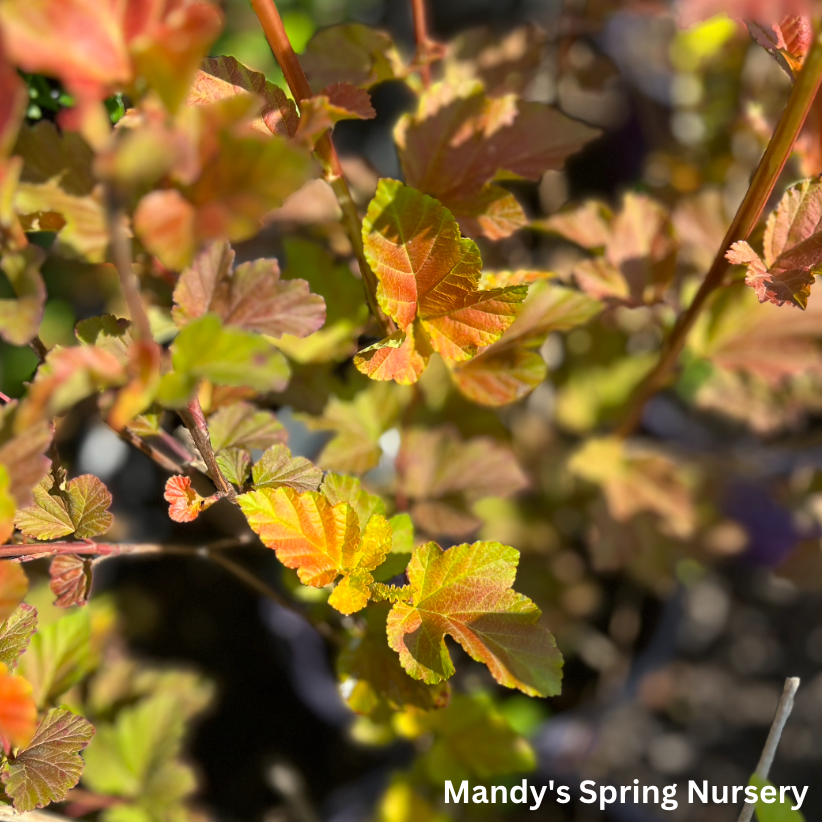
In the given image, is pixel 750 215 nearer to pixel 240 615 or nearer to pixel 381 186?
pixel 381 186

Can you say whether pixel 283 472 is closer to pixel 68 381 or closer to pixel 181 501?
pixel 181 501

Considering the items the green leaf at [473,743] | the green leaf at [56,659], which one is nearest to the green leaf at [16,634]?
the green leaf at [56,659]

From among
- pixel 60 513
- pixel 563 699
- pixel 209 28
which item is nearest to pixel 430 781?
pixel 563 699

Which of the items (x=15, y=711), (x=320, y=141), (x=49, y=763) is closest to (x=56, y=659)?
(x=49, y=763)

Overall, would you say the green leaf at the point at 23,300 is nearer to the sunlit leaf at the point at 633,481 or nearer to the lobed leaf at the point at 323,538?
the lobed leaf at the point at 323,538

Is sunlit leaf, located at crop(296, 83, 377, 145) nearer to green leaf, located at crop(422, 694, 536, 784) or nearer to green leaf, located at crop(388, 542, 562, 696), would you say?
green leaf, located at crop(388, 542, 562, 696)

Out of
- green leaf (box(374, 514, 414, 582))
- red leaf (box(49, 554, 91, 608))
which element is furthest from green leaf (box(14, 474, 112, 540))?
green leaf (box(374, 514, 414, 582))

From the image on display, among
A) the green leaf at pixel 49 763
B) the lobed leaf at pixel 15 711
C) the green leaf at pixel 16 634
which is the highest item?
the lobed leaf at pixel 15 711
